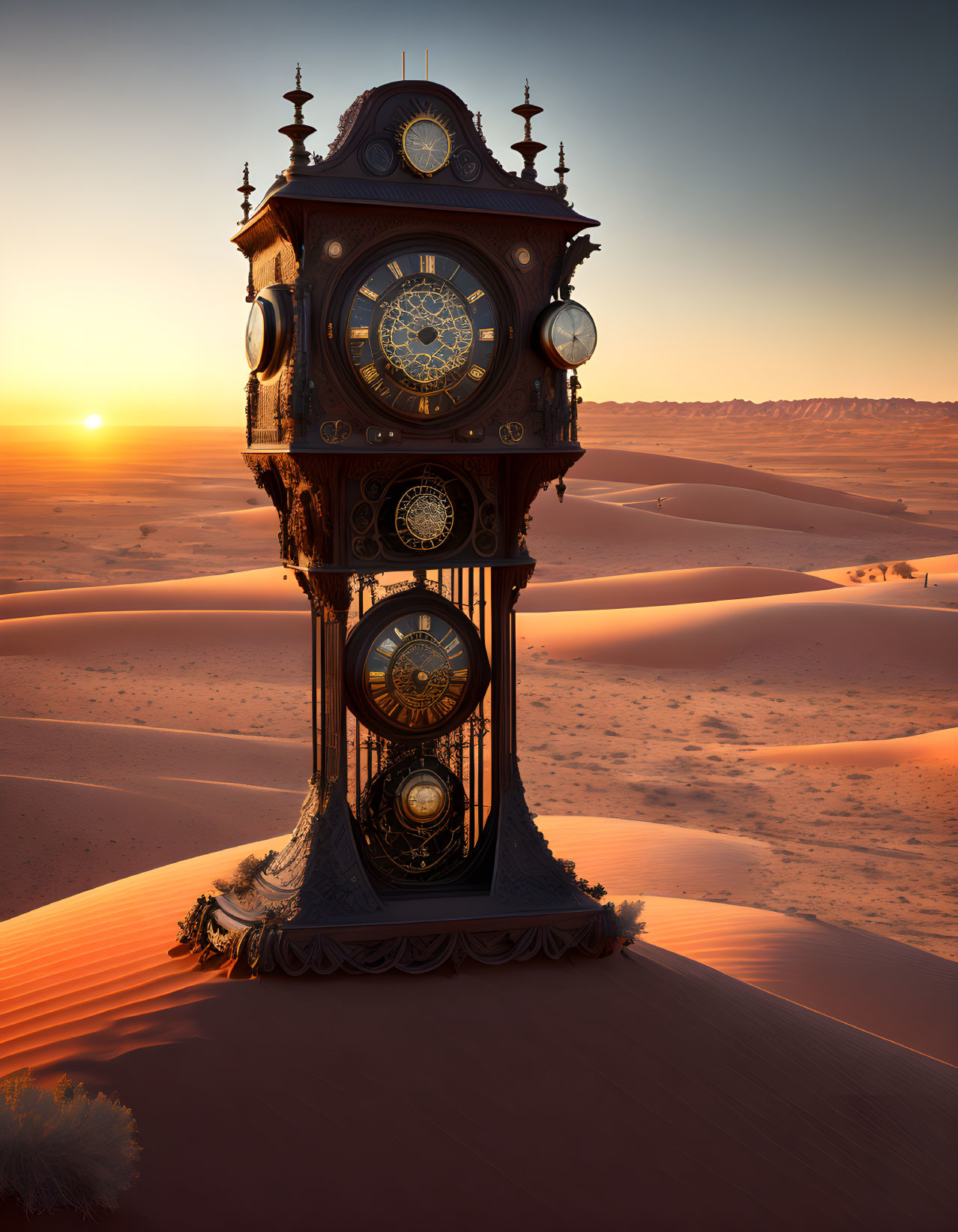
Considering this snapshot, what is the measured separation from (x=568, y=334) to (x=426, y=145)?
1.45 meters

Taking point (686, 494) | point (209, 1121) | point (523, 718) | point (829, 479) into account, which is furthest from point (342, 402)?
point (829, 479)

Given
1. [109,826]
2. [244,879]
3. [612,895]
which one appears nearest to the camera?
[244,879]

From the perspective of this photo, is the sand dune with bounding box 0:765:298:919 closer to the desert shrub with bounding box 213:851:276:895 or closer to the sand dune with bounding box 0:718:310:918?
the sand dune with bounding box 0:718:310:918

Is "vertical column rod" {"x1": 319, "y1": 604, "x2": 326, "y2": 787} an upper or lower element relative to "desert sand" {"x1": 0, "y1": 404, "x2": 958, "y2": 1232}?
upper

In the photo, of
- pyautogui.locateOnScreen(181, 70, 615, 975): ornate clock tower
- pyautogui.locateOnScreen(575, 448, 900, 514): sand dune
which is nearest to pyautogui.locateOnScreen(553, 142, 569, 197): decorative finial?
pyautogui.locateOnScreen(181, 70, 615, 975): ornate clock tower

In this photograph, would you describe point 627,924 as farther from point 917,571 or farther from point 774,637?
point 917,571

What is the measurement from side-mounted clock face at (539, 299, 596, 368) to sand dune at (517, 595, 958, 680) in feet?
58.8

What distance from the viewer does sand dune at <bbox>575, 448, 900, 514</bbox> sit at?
73.2 meters

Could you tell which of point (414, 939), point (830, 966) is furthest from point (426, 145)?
point (830, 966)

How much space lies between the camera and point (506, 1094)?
5891mm

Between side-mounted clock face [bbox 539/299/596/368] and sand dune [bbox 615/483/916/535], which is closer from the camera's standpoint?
side-mounted clock face [bbox 539/299/596/368]

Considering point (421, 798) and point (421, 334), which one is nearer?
point (421, 334)

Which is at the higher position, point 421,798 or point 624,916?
point 421,798

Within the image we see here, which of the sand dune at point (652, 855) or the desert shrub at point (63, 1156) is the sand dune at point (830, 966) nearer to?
the sand dune at point (652, 855)
